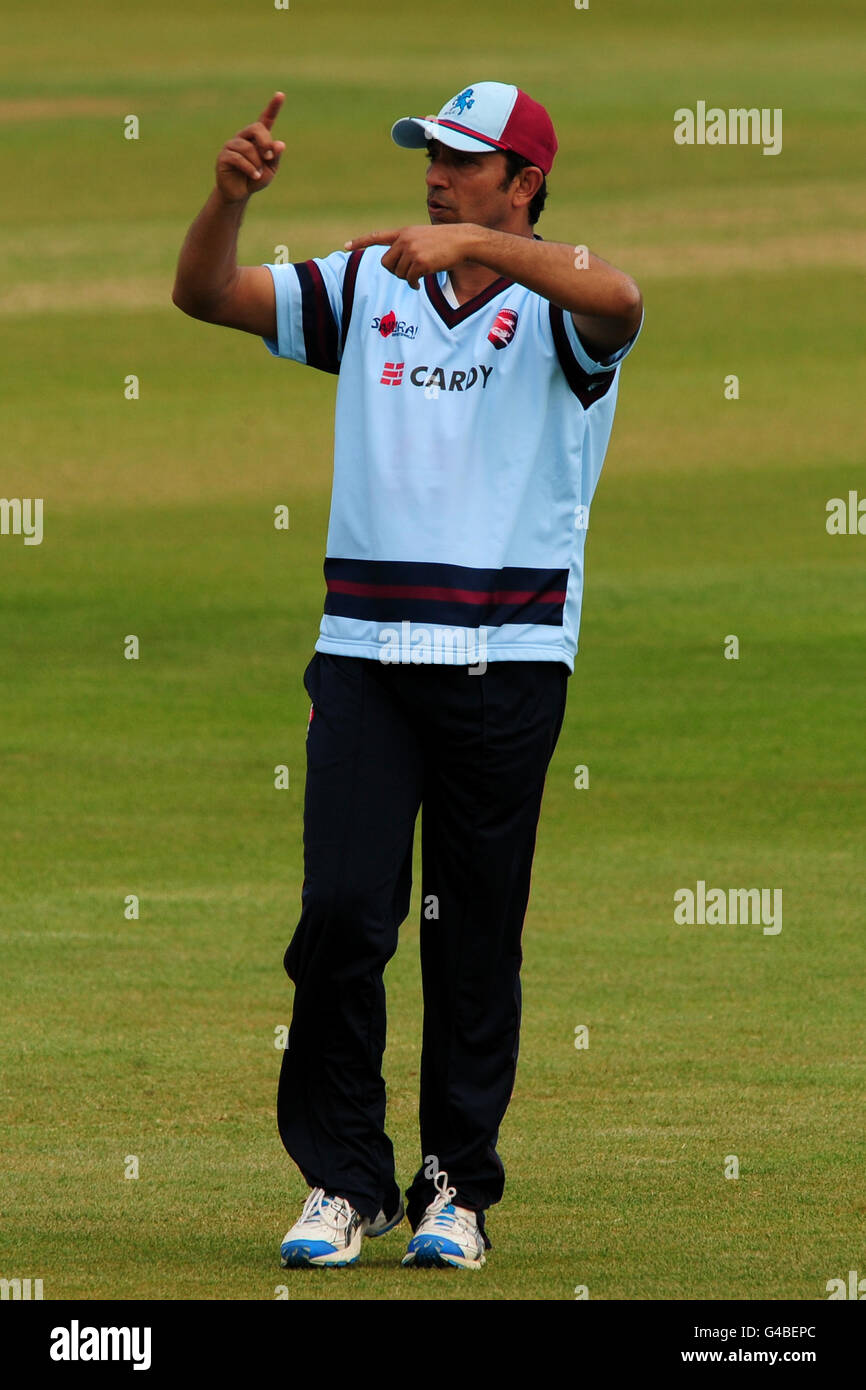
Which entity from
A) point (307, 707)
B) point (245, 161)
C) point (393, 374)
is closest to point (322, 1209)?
point (393, 374)

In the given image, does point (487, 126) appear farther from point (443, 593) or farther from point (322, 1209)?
point (322, 1209)

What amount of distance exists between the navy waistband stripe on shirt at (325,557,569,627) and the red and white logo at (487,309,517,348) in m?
0.43

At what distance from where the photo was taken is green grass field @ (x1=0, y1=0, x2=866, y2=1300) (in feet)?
17.5

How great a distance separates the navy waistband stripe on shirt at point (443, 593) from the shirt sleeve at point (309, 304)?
1.47 feet

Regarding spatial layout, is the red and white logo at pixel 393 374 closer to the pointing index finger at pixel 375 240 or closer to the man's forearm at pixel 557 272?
the pointing index finger at pixel 375 240

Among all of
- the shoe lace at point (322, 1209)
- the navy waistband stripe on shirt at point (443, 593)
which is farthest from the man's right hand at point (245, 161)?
the shoe lace at point (322, 1209)

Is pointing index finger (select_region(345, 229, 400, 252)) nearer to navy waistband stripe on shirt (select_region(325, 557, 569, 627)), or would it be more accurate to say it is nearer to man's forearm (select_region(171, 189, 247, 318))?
man's forearm (select_region(171, 189, 247, 318))

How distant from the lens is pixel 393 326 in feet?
15.9

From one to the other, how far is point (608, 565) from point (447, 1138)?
536 inches

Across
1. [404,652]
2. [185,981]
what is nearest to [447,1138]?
[404,652]

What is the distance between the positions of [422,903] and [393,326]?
1110mm

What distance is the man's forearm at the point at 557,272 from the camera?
4484 mm
